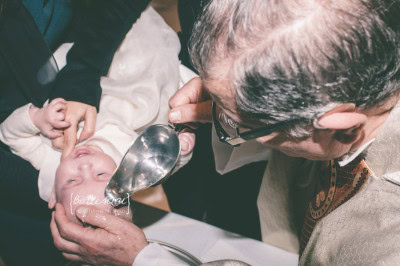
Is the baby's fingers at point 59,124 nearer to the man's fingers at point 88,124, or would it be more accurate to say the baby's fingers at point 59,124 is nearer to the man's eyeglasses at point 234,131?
the man's fingers at point 88,124

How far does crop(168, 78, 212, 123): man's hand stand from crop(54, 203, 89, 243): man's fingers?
17.6 inches

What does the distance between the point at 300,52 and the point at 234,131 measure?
0.33 metres

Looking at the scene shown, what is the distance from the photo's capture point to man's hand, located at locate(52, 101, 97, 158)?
45.7 inches

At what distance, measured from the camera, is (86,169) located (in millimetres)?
1081

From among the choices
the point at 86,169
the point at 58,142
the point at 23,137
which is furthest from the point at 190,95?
the point at 23,137

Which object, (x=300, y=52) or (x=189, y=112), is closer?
(x=300, y=52)

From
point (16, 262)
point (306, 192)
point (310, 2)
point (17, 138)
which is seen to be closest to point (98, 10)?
point (17, 138)

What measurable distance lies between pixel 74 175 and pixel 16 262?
79 cm

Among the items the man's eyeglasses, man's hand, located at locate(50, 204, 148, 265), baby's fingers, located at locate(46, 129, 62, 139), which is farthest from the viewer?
baby's fingers, located at locate(46, 129, 62, 139)

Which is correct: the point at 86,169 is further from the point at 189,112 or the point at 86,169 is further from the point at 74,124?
the point at 189,112

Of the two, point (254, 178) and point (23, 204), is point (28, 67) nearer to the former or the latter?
point (23, 204)

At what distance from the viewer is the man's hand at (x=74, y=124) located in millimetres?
1160

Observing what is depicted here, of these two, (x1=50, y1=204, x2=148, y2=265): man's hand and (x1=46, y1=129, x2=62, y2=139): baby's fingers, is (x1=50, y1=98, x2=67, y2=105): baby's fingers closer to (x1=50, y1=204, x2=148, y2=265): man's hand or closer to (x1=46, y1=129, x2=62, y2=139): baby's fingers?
(x1=46, y1=129, x2=62, y2=139): baby's fingers

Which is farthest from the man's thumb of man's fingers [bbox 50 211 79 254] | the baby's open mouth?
the baby's open mouth
